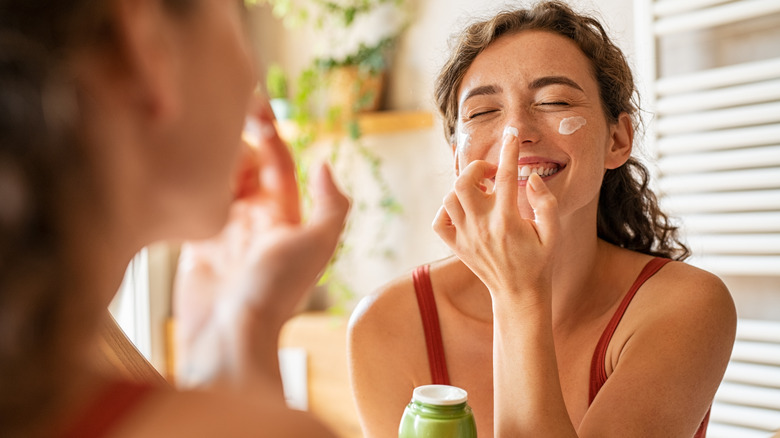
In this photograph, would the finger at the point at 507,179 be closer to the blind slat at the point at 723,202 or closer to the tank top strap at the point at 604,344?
the tank top strap at the point at 604,344

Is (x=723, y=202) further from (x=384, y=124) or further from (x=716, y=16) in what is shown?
(x=384, y=124)

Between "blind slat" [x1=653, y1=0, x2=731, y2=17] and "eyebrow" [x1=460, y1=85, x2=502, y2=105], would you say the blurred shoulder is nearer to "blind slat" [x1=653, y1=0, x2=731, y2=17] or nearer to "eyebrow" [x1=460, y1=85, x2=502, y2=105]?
"eyebrow" [x1=460, y1=85, x2=502, y2=105]

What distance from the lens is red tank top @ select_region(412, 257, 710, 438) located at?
3.11 ft

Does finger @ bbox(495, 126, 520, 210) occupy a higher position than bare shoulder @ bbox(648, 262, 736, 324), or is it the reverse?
finger @ bbox(495, 126, 520, 210)

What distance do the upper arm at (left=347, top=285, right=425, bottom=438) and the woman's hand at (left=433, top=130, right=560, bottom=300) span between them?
233 millimetres

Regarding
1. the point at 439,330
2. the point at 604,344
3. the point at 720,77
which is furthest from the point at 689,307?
the point at 720,77

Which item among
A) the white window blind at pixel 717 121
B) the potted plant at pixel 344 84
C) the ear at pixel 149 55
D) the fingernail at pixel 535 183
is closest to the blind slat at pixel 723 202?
the white window blind at pixel 717 121

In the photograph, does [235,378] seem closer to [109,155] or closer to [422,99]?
[109,155]

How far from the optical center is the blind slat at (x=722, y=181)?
1.29 m

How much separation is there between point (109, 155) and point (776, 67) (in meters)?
1.29

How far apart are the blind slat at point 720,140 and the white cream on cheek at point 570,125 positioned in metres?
0.51

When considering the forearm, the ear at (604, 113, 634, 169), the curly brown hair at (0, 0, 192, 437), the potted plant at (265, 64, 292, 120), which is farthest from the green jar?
the potted plant at (265, 64, 292, 120)

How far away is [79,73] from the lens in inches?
10.0

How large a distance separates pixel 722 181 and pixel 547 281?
765 millimetres
